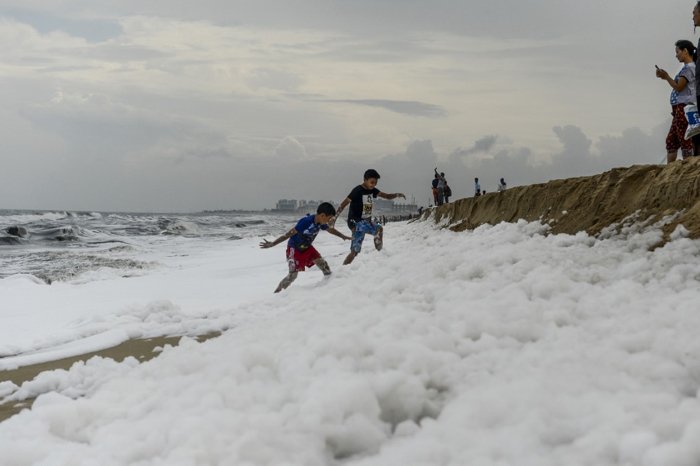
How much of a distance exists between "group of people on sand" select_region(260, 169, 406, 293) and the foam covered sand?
3.45 meters

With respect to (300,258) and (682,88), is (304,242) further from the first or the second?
(682,88)

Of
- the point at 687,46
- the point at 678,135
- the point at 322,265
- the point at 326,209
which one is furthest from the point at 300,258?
the point at 687,46

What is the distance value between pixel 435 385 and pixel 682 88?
537 cm

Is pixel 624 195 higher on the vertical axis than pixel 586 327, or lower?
higher

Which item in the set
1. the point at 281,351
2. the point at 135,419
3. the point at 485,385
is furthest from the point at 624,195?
the point at 135,419

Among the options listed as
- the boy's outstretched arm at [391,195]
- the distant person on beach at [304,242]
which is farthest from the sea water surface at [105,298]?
the boy's outstretched arm at [391,195]

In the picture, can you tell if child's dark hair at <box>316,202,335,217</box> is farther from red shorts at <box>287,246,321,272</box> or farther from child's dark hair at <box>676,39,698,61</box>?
child's dark hair at <box>676,39,698,61</box>

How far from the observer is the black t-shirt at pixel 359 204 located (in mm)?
8797

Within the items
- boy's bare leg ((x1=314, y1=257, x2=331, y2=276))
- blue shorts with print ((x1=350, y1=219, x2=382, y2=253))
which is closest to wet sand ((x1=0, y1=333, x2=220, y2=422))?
boy's bare leg ((x1=314, y1=257, x2=331, y2=276))

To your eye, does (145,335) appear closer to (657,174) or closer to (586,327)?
(586,327)

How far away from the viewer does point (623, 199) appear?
5082 millimetres

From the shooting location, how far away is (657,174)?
4918 millimetres

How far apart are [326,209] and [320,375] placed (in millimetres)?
4964

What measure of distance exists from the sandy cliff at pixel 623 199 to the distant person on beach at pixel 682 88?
1.36m
